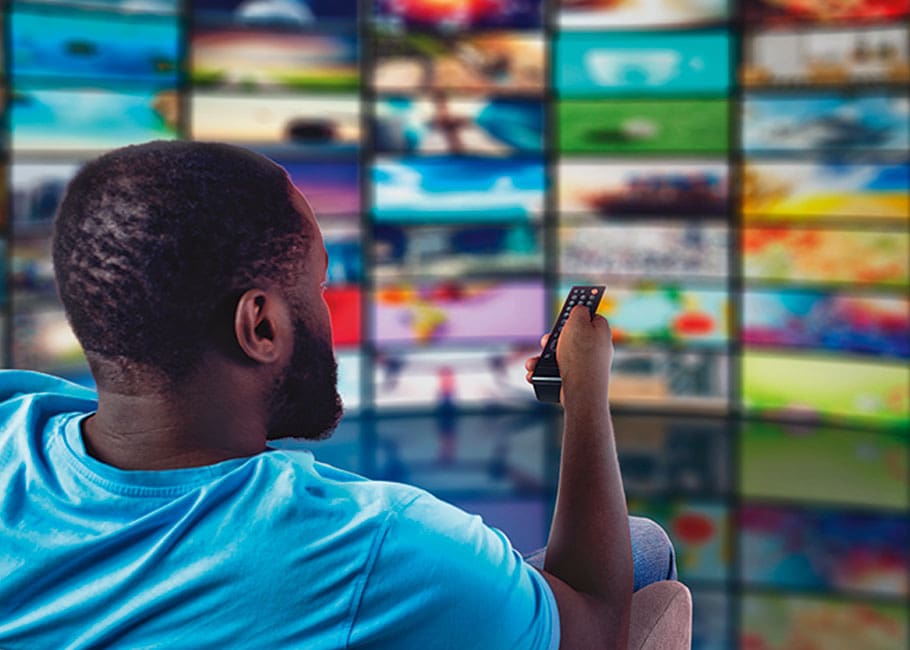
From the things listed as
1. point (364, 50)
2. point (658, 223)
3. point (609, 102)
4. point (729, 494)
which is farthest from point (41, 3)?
point (729, 494)

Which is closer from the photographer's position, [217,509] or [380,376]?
[217,509]

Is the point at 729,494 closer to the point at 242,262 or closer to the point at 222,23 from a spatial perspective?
the point at 222,23

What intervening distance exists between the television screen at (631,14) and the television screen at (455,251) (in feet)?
3.18

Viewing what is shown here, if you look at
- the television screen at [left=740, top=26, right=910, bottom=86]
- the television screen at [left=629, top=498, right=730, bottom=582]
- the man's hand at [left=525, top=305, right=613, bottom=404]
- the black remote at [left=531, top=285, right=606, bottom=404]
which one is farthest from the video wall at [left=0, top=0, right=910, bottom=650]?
the man's hand at [left=525, top=305, right=613, bottom=404]

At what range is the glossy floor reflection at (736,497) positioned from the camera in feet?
9.84

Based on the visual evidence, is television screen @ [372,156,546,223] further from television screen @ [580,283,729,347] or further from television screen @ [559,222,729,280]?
television screen @ [580,283,729,347]

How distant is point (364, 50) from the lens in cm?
526

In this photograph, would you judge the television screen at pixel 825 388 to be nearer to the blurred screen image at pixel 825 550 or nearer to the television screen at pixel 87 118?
the blurred screen image at pixel 825 550

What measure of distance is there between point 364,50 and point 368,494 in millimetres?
4623

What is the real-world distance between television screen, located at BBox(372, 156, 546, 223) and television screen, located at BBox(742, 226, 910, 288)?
100cm

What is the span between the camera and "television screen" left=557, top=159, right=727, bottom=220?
5.36 m

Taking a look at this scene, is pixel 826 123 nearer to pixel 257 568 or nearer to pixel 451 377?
pixel 451 377

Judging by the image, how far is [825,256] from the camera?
16.9ft

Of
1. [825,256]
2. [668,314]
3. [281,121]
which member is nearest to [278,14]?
[281,121]
